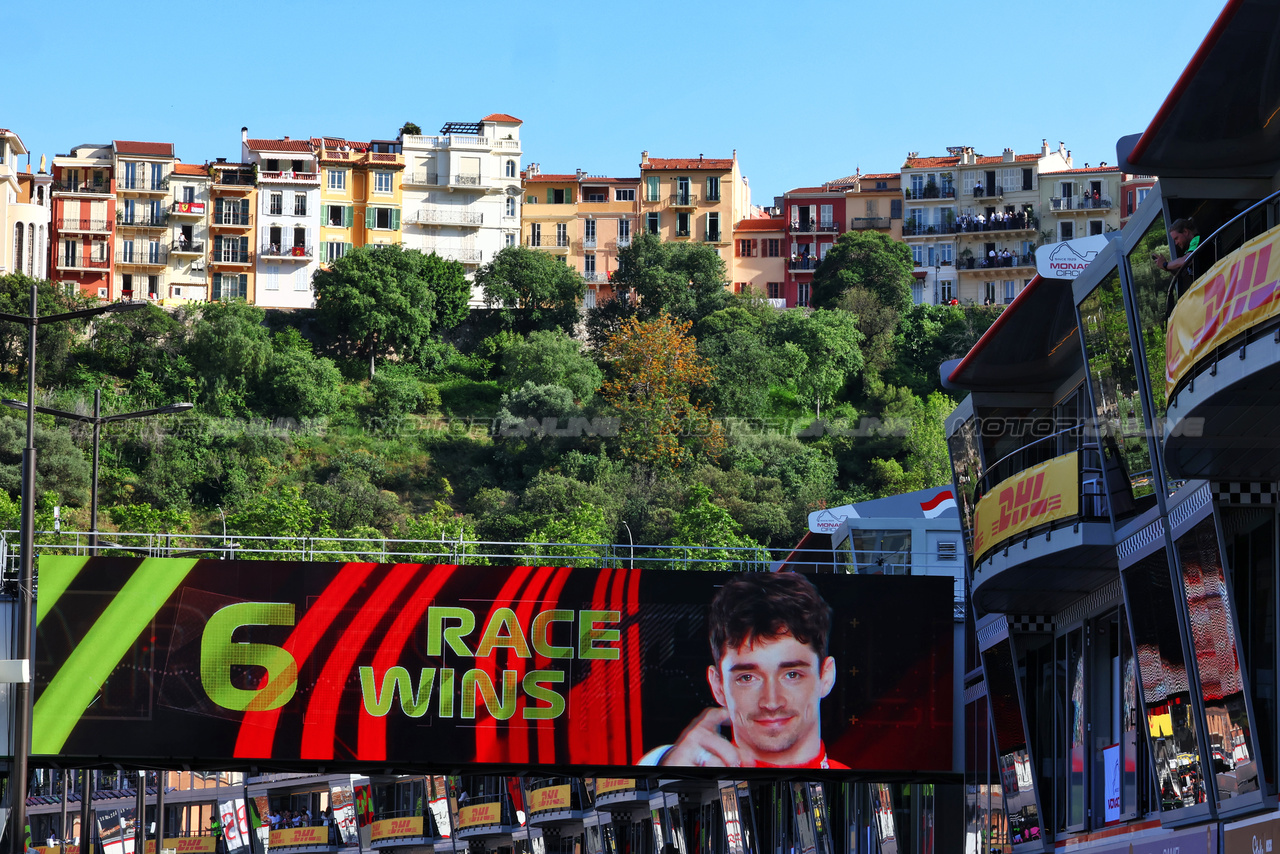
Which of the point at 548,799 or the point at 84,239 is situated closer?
the point at 548,799

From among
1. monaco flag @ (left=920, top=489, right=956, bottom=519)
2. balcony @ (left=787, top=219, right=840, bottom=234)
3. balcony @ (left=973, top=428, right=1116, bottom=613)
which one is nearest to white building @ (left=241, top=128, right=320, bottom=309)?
balcony @ (left=787, top=219, right=840, bottom=234)

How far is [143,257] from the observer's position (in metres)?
118

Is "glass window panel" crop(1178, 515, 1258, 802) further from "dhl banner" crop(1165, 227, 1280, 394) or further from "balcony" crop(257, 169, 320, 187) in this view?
Result: "balcony" crop(257, 169, 320, 187)

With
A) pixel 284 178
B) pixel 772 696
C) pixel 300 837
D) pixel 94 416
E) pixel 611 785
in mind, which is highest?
pixel 284 178

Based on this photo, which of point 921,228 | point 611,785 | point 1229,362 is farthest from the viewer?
point 921,228

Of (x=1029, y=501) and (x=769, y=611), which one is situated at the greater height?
(x=1029, y=501)

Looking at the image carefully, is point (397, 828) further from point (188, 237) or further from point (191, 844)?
point (188, 237)

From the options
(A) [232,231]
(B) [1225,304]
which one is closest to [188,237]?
(A) [232,231]

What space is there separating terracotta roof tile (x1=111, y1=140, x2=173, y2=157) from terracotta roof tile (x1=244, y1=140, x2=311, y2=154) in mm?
6086

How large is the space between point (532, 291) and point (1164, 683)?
96.9 meters

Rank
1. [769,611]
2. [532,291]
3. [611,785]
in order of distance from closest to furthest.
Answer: [769,611]
[611,785]
[532,291]

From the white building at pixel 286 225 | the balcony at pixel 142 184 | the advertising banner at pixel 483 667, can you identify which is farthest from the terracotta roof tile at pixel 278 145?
the advertising banner at pixel 483 667

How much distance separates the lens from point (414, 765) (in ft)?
98.6

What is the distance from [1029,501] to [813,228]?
107 m
